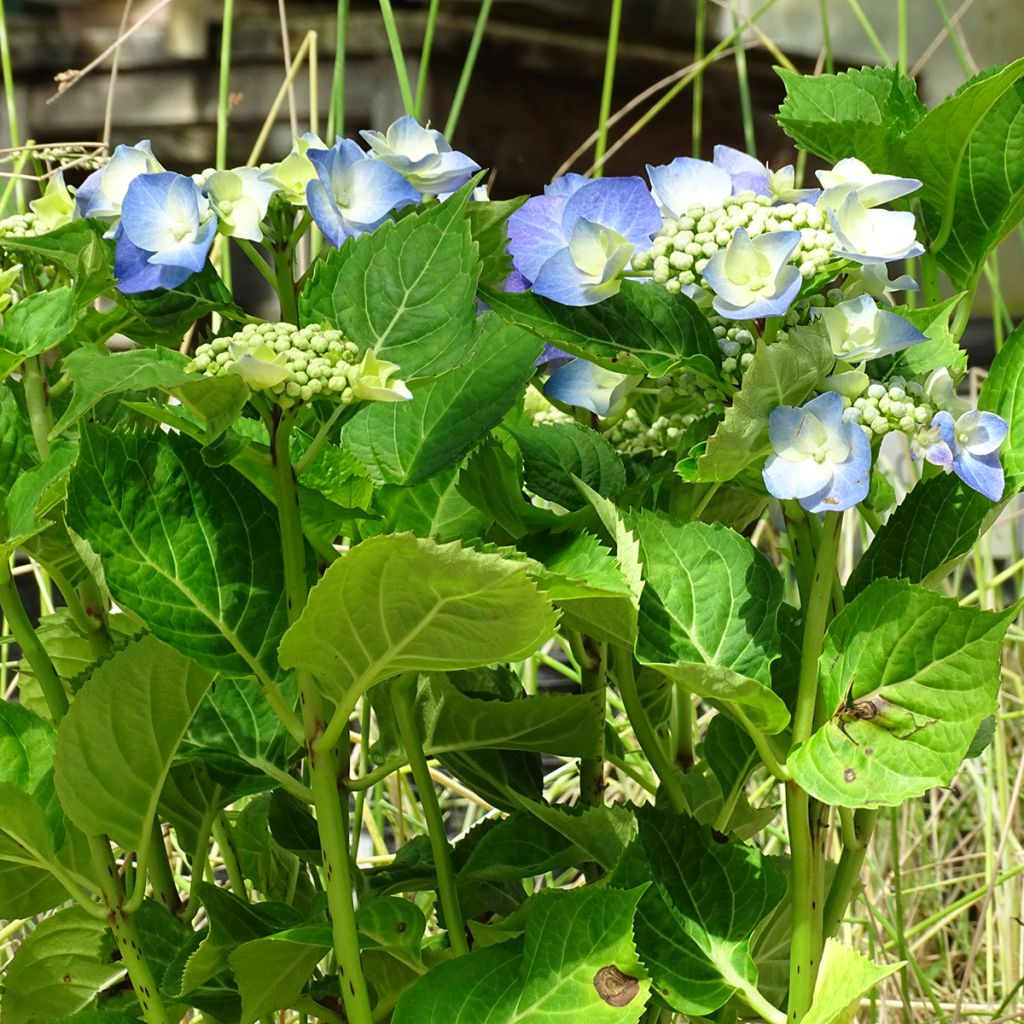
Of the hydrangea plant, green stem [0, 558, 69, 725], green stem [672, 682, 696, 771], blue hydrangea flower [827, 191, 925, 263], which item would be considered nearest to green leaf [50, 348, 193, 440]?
the hydrangea plant

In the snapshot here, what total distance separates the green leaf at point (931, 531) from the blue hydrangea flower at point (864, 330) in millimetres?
77

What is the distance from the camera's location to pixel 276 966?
481mm

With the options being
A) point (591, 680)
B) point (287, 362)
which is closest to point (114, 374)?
point (287, 362)

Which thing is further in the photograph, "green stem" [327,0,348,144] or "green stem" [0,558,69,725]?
"green stem" [327,0,348,144]

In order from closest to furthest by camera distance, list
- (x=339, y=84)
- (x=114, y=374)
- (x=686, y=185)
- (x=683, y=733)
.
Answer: (x=114, y=374), (x=686, y=185), (x=683, y=733), (x=339, y=84)

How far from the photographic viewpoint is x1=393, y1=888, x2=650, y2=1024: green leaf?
0.45 m

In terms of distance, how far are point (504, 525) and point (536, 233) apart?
106mm

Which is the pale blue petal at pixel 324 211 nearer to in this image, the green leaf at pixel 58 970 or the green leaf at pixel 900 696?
the green leaf at pixel 900 696

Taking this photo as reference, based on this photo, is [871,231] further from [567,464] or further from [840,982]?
[840,982]

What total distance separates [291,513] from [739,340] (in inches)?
6.2

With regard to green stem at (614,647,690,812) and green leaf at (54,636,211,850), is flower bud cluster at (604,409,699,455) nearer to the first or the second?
green stem at (614,647,690,812)

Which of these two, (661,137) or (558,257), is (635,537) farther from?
(661,137)

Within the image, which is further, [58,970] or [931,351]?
[58,970]

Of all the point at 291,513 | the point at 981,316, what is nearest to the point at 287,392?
the point at 291,513
